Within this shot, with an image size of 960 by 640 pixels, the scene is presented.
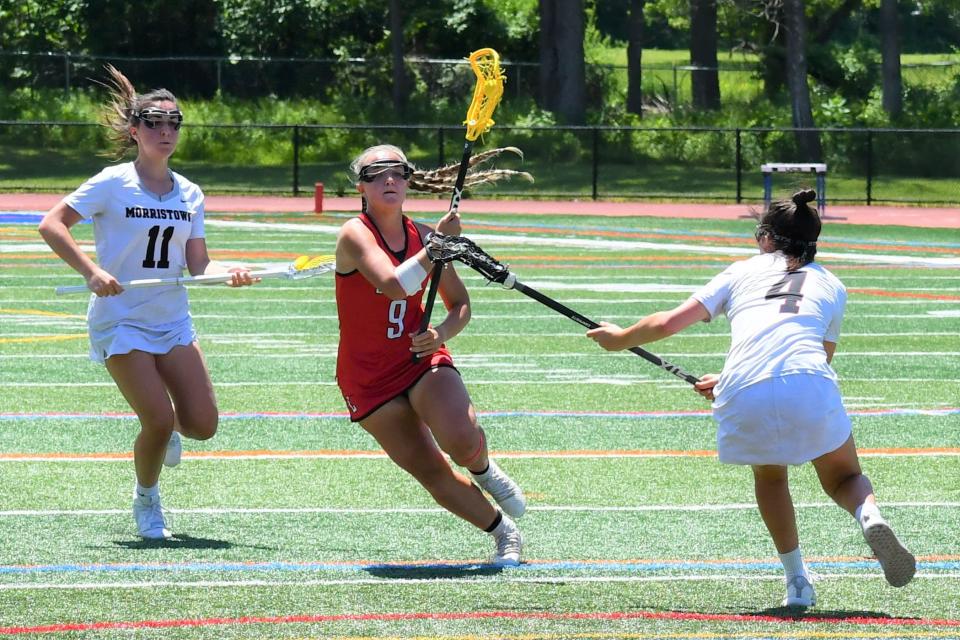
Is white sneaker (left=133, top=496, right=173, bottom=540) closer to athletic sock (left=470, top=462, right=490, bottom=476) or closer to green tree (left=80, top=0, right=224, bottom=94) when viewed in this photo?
athletic sock (left=470, top=462, right=490, bottom=476)

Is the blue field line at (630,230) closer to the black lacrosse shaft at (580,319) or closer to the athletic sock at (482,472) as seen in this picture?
the athletic sock at (482,472)

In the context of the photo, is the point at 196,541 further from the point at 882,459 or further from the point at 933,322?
the point at 933,322

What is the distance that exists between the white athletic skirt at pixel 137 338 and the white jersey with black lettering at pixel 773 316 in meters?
2.70

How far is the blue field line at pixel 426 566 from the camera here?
6652mm

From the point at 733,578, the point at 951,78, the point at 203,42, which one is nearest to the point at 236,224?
the point at 733,578

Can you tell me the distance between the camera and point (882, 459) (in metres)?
9.37

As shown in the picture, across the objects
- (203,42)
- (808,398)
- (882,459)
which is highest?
(203,42)

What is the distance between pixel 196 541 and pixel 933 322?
10.5 meters

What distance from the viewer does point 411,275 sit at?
6.48 m

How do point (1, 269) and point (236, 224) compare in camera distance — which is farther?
point (236, 224)

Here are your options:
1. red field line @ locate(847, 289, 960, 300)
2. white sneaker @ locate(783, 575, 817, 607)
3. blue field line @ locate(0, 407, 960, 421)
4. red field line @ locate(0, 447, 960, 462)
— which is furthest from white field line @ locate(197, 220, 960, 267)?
white sneaker @ locate(783, 575, 817, 607)

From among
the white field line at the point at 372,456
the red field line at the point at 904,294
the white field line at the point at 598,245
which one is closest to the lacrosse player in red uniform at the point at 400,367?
the white field line at the point at 372,456

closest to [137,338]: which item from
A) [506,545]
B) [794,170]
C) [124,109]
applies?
[124,109]

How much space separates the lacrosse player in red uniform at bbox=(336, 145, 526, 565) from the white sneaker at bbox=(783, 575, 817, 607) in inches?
51.4
